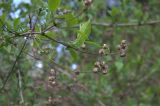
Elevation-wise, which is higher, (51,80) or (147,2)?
(147,2)

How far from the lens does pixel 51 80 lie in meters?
2.04

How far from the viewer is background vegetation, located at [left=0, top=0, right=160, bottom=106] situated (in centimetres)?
195

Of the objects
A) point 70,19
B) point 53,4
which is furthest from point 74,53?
point 53,4

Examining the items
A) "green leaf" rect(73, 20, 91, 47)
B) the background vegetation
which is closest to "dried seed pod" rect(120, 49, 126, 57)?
the background vegetation

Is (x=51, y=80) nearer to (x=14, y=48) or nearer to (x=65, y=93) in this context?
(x=14, y=48)

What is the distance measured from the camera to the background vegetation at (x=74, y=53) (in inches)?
76.7

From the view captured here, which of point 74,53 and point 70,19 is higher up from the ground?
point 70,19

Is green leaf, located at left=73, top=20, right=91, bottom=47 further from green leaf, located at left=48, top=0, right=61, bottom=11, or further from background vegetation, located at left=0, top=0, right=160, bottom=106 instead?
green leaf, located at left=48, top=0, right=61, bottom=11

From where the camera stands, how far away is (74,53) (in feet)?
6.78

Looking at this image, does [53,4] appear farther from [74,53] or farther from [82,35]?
[74,53]

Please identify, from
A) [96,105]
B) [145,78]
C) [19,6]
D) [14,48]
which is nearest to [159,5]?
[145,78]

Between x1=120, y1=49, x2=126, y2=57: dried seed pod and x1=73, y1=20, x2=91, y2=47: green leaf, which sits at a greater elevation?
x1=73, y1=20, x2=91, y2=47: green leaf

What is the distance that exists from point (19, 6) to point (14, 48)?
0.88 meters

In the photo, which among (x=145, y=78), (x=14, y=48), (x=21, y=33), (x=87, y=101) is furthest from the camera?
(x=145, y=78)
